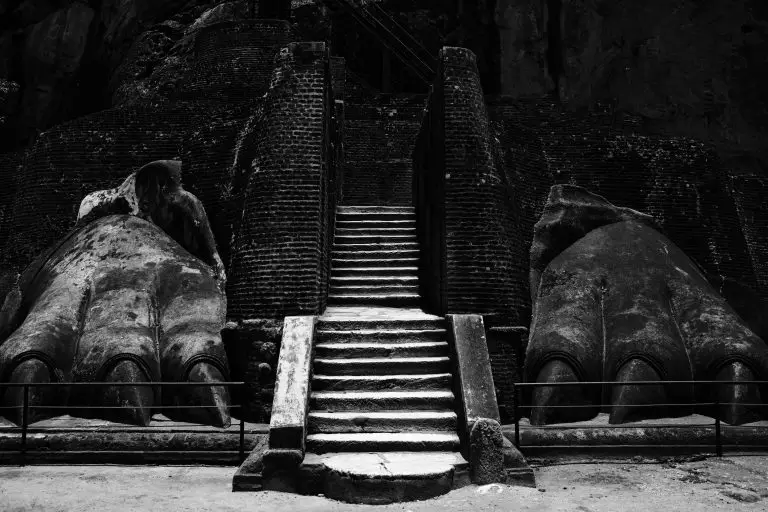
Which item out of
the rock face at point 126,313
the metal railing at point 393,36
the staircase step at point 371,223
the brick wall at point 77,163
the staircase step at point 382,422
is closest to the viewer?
the staircase step at point 382,422

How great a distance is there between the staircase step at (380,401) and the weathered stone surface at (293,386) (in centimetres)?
25

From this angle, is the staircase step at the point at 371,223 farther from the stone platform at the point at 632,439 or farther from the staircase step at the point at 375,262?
the stone platform at the point at 632,439

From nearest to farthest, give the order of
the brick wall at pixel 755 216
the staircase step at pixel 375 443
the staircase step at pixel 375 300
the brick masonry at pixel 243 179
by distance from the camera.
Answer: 1. the staircase step at pixel 375 443
2. the brick masonry at pixel 243 179
3. the staircase step at pixel 375 300
4. the brick wall at pixel 755 216

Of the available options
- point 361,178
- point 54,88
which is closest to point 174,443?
point 361,178

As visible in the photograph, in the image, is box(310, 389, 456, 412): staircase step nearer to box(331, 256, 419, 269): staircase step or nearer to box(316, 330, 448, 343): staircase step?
box(316, 330, 448, 343): staircase step

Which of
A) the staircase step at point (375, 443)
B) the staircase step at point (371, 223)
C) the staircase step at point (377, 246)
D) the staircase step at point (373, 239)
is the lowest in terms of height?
the staircase step at point (375, 443)

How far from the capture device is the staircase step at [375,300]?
415 inches

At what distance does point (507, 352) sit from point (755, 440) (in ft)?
Answer: 8.75

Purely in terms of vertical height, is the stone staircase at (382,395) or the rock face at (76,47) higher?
the rock face at (76,47)

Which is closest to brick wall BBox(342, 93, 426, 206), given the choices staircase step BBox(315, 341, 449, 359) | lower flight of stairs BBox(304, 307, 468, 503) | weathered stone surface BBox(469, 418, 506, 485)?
lower flight of stairs BBox(304, 307, 468, 503)

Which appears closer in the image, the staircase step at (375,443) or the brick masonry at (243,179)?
the staircase step at (375,443)

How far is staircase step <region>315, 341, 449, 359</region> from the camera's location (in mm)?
8711

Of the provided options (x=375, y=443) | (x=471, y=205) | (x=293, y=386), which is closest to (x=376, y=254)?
(x=471, y=205)

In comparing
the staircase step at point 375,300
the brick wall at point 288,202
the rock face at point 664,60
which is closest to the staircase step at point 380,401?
the brick wall at point 288,202
